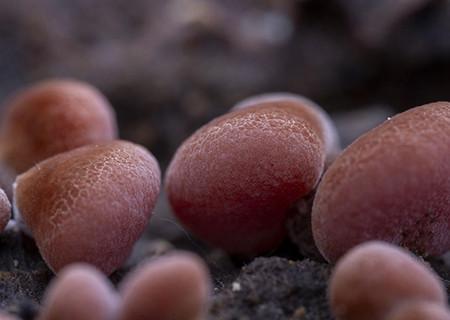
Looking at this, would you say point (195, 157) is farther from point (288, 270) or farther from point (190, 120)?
point (190, 120)

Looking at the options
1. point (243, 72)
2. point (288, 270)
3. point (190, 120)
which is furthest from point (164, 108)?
point (288, 270)

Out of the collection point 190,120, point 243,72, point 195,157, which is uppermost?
point 195,157

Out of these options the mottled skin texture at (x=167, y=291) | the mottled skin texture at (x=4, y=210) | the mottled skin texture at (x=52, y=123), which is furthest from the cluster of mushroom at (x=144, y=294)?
the mottled skin texture at (x=52, y=123)

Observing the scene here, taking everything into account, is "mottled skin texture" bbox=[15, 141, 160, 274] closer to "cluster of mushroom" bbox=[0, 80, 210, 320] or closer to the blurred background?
"cluster of mushroom" bbox=[0, 80, 210, 320]

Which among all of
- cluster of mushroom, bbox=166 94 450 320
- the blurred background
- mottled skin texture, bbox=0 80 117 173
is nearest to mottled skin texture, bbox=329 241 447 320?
cluster of mushroom, bbox=166 94 450 320

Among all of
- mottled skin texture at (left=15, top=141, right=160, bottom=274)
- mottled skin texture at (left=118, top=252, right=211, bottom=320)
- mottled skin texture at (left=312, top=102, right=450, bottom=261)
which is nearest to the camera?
mottled skin texture at (left=118, top=252, right=211, bottom=320)

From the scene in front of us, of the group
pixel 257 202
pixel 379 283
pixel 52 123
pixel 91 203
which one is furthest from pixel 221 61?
pixel 379 283
